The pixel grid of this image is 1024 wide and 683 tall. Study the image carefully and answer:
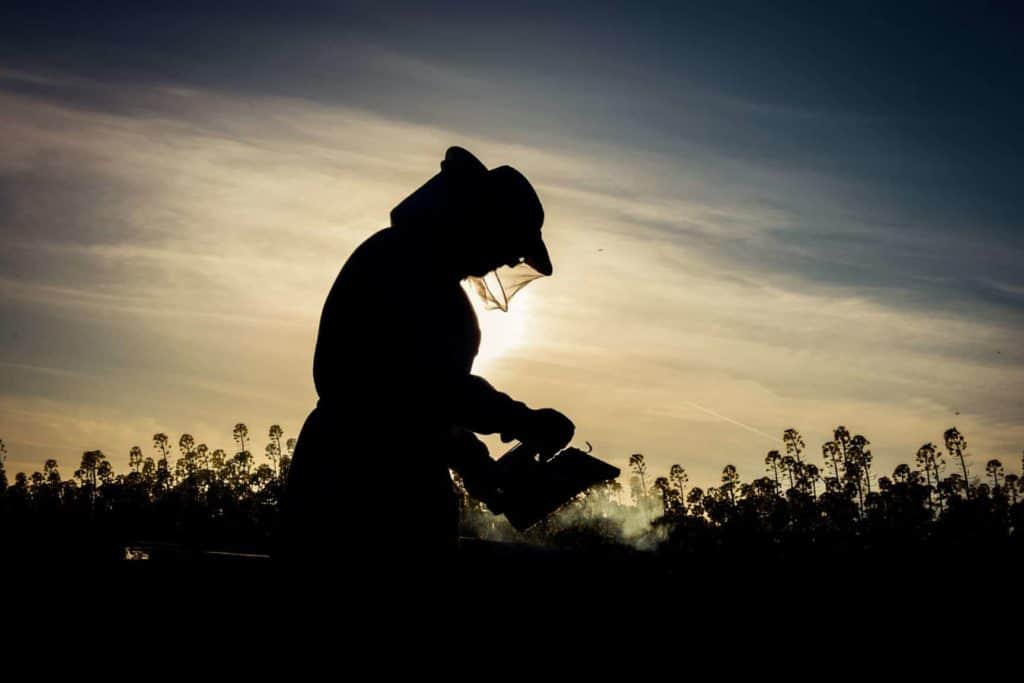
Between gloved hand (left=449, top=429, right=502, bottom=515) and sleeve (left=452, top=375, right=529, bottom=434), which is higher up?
sleeve (left=452, top=375, right=529, bottom=434)

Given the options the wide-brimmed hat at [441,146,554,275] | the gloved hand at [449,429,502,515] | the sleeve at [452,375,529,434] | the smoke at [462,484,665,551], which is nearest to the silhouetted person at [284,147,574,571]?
the sleeve at [452,375,529,434]

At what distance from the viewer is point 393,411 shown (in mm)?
4195

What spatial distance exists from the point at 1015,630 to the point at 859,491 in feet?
219

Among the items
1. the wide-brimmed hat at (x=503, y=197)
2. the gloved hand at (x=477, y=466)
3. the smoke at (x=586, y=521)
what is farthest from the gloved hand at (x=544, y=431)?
the smoke at (x=586, y=521)

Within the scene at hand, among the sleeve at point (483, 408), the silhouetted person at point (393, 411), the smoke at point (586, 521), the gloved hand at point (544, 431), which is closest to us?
the silhouetted person at point (393, 411)

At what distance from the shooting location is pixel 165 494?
75500mm

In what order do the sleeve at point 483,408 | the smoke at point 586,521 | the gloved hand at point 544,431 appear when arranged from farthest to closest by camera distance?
1. the smoke at point 586,521
2. the gloved hand at point 544,431
3. the sleeve at point 483,408

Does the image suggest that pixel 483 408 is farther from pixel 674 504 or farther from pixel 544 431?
pixel 674 504

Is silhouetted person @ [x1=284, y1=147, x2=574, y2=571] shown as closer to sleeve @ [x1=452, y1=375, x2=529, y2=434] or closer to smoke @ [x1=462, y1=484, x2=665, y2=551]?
sleeve @ [x1=452, y1=375, x2=529, y2=434]

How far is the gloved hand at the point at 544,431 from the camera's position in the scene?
4566 mm

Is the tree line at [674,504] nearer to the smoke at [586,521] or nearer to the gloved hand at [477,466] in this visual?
the smoke at [586,521]

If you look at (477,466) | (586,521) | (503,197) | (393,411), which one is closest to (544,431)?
(477,466)

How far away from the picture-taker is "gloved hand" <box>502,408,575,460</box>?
15.0 ft

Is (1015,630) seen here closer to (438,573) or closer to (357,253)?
(438,573)
